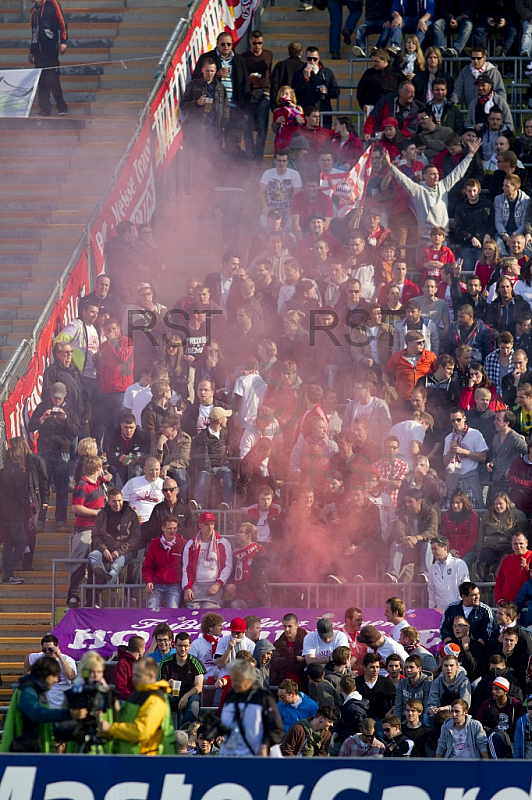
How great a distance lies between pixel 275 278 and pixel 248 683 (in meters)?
8.05

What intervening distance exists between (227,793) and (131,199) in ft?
36.1

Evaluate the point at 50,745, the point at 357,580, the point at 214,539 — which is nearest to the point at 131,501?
the point at 214,539

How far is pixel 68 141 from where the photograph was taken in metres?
21.8

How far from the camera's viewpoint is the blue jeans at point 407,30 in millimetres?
21938

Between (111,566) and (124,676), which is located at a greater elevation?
(111,566)

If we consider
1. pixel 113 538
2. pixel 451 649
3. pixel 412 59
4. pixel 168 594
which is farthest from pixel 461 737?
pixel 412 59

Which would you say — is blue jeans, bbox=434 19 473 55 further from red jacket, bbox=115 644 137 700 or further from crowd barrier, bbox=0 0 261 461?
red jacket, bbox=115 644 137 700

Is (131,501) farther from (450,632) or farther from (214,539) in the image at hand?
(450,632)

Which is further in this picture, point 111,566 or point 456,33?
point 456,33

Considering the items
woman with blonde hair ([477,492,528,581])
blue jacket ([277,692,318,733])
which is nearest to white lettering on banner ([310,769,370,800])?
blue jacket ([277,692,318,733])

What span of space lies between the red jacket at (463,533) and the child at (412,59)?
7.16 metres

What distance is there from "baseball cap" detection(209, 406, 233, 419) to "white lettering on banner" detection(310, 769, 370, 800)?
22.0 feet

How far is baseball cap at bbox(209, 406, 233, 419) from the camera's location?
54.0ft

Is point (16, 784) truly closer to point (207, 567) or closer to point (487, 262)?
point (207, 567)
